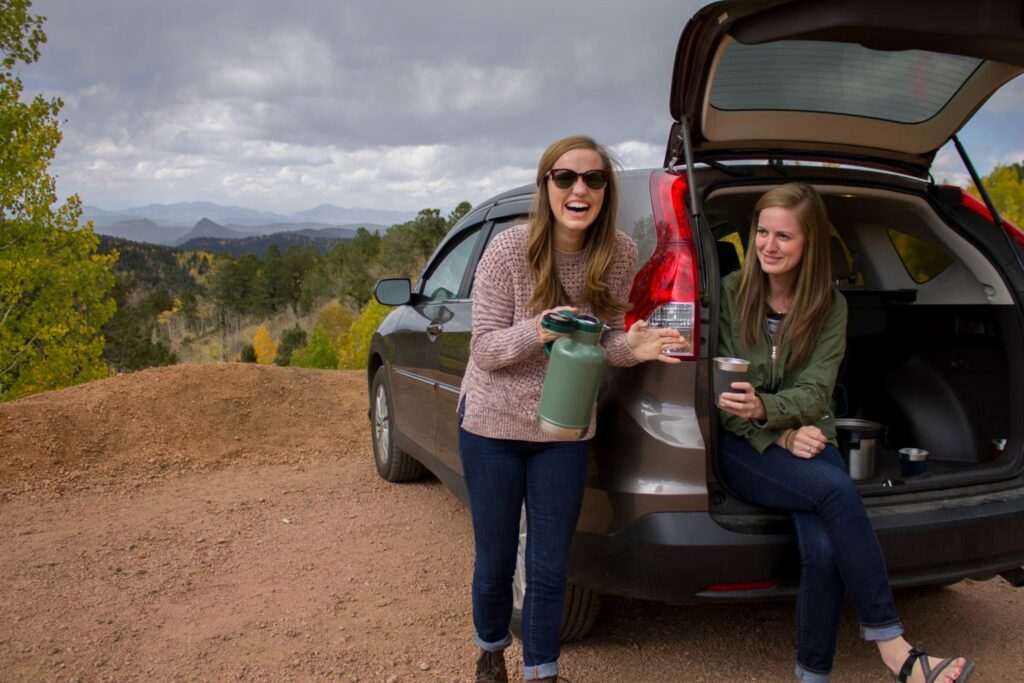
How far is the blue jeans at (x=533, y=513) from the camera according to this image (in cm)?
239

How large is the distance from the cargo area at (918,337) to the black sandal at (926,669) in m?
0.54

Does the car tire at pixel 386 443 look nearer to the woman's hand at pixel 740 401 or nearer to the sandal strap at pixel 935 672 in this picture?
the woman's hand at pixel 740 401

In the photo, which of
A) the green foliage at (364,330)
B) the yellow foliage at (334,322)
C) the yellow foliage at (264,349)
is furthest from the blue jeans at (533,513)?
the yellow foliage at (264,349)

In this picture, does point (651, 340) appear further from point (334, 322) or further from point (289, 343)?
point (289, 343)

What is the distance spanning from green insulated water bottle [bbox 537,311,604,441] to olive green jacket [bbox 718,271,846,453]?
0.57 metres

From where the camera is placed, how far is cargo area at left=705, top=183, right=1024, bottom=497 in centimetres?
298

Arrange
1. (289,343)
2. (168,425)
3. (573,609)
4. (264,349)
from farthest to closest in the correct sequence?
(264,349) < (289,343) < (168,425) < (573,609)

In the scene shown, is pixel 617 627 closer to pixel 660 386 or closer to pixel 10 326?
pixel 660 386

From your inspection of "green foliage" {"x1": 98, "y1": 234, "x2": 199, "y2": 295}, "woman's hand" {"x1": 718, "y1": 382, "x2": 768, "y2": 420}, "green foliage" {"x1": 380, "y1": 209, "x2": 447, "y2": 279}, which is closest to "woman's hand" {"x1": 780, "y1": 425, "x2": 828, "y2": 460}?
"woman's hand" {"x1": 718, "y1": 382, "x2": 768, "y2": 420}

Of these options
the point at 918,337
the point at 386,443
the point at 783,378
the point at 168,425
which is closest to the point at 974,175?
the point at 918,337

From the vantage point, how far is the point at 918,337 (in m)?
3.60

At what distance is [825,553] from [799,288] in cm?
84

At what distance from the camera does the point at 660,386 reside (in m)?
2.40

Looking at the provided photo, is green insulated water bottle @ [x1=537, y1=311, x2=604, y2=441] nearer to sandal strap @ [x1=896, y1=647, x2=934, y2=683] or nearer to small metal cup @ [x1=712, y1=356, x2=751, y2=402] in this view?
small metal cup @ [x1=712, y1=356, x2=751, y2=402]
